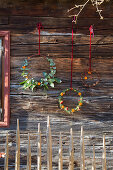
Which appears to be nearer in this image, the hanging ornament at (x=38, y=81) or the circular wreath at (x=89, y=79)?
the hanging ornament at (x=38, y=81)

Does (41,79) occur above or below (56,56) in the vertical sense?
below

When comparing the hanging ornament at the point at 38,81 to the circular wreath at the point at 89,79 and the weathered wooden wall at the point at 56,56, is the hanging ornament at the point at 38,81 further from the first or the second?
the circular wreath at the point at 89,79

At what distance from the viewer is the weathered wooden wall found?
3.88 meters

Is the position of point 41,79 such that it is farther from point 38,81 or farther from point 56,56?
point 56,56

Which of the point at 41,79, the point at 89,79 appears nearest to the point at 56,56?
the point at 41,79

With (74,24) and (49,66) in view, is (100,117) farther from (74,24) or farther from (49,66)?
(74,24)

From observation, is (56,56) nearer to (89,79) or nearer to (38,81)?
(38,81)

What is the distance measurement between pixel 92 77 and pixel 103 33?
0.83 meters

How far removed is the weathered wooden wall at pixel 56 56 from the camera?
12.7 ft

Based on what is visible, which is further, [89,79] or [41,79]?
[89,79]

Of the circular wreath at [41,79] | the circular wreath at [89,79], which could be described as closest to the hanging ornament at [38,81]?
the circular wreath at [41,79]

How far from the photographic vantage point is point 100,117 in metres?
3.91

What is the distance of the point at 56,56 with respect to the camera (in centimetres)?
390

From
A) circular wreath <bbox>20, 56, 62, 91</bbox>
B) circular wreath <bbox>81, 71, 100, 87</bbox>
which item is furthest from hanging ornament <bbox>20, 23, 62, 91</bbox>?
circular wreath <bbox>81, 71, 100, 87</bbox>
